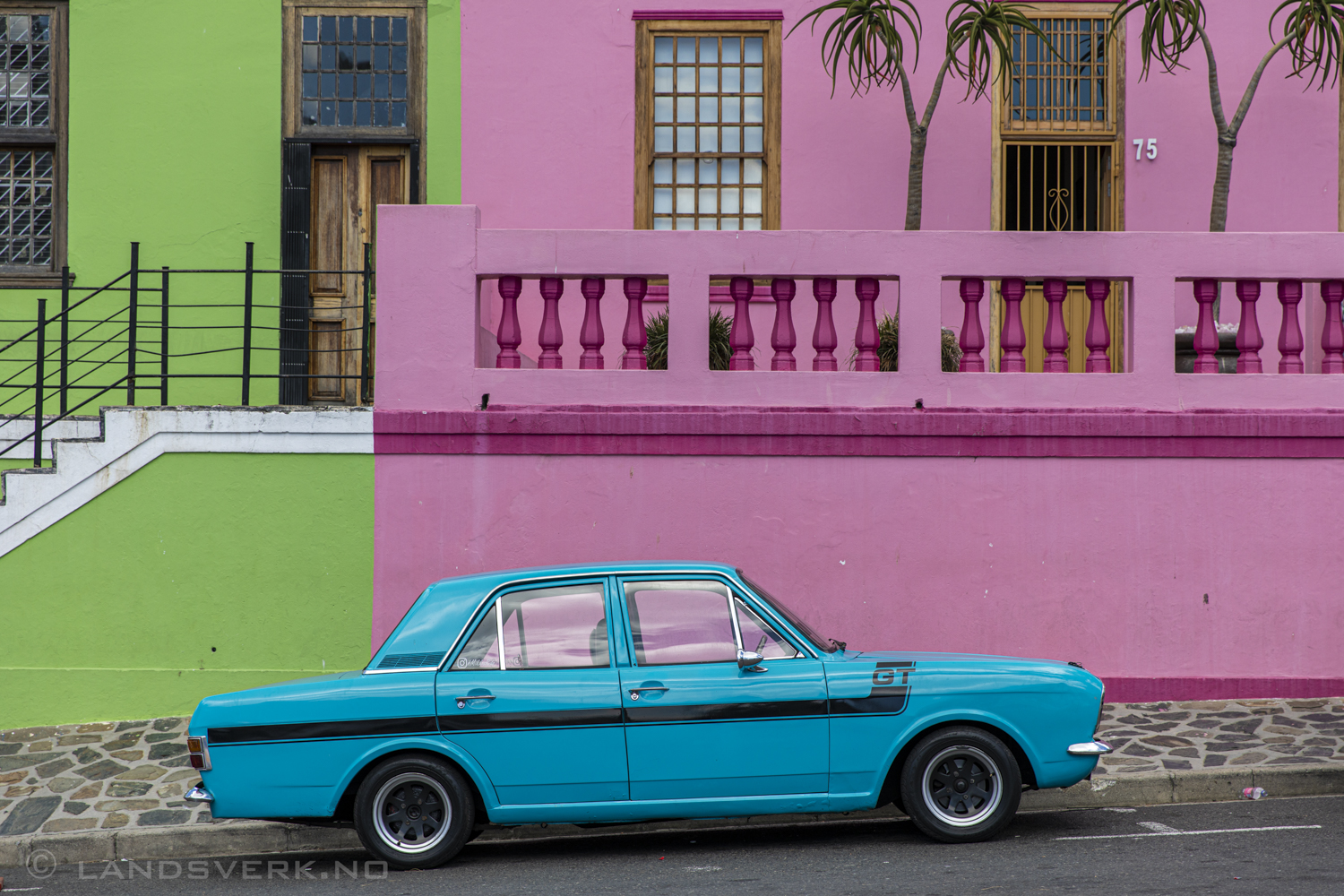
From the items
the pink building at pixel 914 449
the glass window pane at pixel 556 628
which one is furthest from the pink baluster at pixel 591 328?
the glass window pane at pixel 556 628

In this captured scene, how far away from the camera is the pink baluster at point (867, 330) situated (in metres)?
9.03

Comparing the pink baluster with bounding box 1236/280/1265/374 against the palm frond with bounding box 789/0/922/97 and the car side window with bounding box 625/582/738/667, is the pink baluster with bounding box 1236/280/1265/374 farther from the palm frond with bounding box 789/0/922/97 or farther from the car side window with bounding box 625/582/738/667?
the car side window with bounding box 625/582/738/667

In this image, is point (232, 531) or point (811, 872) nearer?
point (811, 872)

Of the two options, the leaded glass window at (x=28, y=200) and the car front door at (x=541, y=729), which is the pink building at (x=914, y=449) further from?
the leaded glass window at (x=28, y=200)

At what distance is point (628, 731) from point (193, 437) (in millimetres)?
4498

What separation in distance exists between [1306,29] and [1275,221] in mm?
2174

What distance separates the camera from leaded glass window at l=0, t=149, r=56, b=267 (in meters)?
11.7

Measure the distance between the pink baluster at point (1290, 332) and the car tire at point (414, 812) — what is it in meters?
6.60

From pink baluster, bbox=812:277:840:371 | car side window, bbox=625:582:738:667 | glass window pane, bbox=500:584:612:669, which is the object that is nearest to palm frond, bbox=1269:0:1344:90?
pink baluster, bbox=812:277:840:371

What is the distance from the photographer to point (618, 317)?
11539 mm

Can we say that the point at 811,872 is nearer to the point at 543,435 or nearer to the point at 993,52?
the point at 543,435

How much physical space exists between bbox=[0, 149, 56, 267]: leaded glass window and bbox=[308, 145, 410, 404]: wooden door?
2.47m

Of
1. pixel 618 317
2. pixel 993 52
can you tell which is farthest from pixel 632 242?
pixel 993 52

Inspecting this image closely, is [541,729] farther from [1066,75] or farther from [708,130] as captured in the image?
[1066,75]
